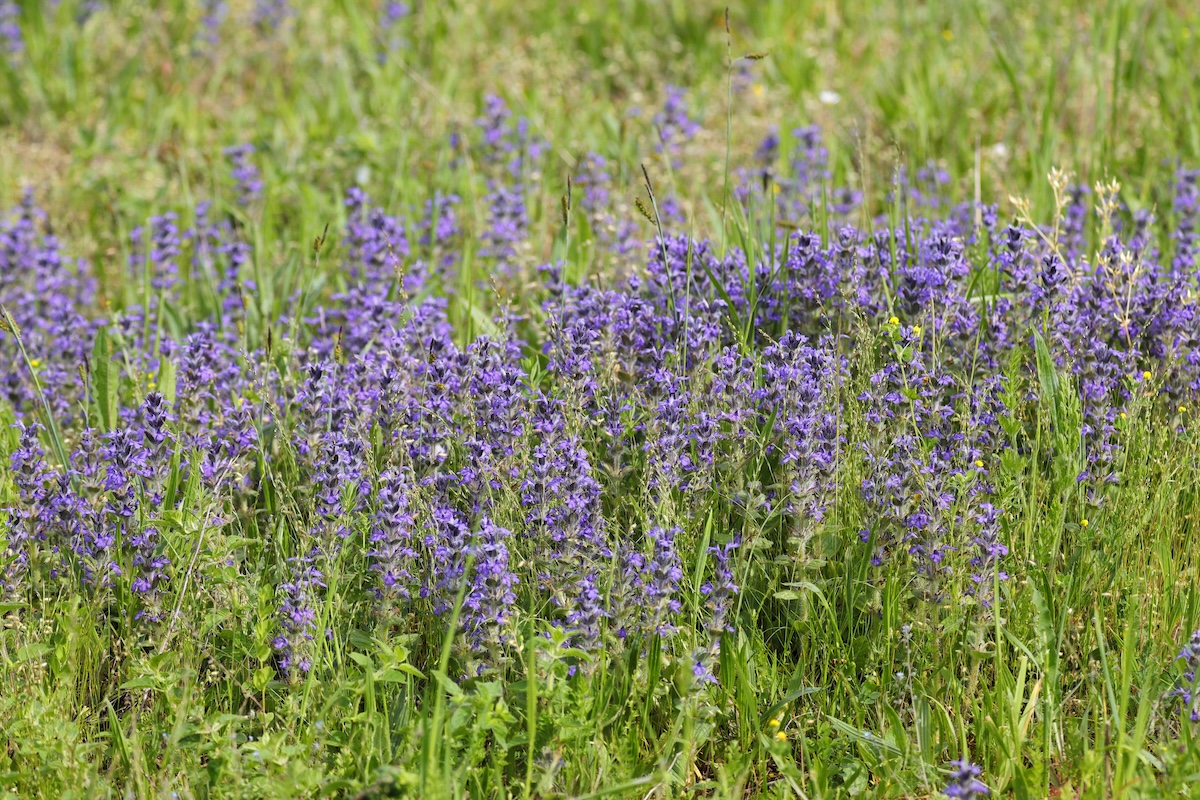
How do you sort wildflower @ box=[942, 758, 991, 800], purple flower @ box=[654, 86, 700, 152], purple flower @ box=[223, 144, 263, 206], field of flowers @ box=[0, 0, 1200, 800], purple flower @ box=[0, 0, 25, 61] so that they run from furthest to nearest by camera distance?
purple flower @ box=[0, 0, 25, 61]
purple flower @ box=[654, 86, 700, 152]
purple flower @ box=[223, 144, 263, 206]
field of flowers @ box=[0, 0, 1200, 800]
wildflower @ box=[942, 758, 991, 800]

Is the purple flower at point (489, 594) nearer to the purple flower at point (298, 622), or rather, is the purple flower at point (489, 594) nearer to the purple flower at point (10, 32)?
the purple flower at point (298, 622)

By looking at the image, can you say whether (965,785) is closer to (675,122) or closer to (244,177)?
(244,177)

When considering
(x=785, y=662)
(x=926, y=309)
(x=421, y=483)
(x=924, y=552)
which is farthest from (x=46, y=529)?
(x=926, y=309)

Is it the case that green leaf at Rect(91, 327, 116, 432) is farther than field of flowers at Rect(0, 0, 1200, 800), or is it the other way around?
green leaf at Rect(91, 327, 116, 432)

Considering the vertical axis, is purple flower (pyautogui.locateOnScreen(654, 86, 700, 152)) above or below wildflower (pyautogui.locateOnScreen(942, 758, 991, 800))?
above

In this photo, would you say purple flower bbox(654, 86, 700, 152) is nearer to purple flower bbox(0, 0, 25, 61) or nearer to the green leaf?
the green leaf

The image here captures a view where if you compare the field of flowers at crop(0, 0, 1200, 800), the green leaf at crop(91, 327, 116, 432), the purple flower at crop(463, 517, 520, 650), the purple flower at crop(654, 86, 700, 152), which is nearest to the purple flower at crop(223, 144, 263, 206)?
the field of flowers at crop(0, 0, 1200, 800)

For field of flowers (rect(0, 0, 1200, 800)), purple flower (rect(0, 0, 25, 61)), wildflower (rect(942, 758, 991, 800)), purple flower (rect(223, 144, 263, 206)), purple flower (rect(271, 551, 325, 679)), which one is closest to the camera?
wildflower (rect(942, 758, 991, 800))

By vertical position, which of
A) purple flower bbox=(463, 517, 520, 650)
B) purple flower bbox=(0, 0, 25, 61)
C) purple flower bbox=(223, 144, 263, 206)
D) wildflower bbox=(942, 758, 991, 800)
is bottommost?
wildflower bbox=(942, 758, 991, 800)

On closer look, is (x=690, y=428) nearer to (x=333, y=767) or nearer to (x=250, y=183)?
(x=333, y=767)

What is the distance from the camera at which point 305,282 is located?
5.31 meters

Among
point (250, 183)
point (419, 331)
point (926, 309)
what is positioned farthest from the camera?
point (250, 183)

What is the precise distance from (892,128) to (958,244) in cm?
291

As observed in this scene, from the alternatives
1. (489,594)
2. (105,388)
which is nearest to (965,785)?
(489,594)
